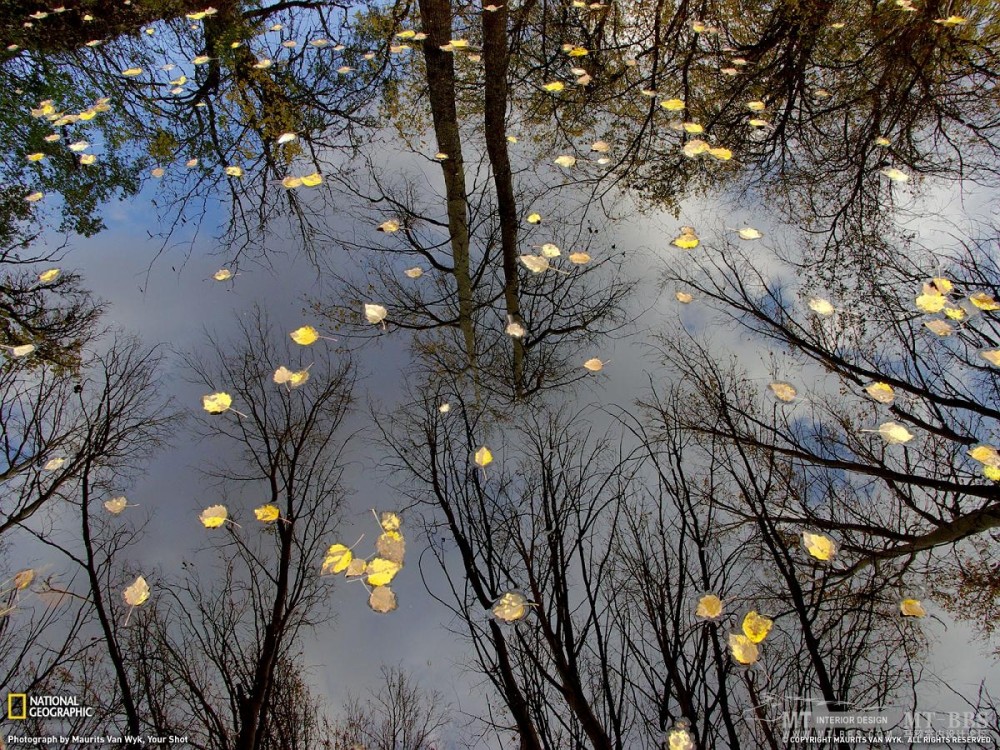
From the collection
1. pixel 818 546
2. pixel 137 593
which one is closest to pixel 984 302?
pixel 818 546

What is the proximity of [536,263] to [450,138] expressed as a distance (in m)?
2.36

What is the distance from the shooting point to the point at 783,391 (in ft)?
15.9

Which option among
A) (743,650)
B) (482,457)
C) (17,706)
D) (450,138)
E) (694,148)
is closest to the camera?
(743,650)

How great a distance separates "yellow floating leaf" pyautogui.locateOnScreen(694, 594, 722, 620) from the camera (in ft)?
13.2

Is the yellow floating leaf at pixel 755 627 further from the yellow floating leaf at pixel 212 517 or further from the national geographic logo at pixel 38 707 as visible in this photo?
the national geographic logo at pixel 38 707

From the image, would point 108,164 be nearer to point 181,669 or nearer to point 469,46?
point 469,46

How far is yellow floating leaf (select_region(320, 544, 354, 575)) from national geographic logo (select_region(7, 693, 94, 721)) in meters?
2.73

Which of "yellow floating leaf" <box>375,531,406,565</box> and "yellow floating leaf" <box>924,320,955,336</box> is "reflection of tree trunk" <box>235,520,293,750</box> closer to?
"yellow floating leaf" <box>375,531,406,565</box>

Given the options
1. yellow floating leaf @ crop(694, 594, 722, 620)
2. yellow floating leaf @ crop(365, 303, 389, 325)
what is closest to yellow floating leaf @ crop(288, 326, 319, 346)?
yellow floating leaf @ crop(365, 303, 389, 325)

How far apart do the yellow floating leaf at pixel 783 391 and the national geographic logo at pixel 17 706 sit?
735 centimetres

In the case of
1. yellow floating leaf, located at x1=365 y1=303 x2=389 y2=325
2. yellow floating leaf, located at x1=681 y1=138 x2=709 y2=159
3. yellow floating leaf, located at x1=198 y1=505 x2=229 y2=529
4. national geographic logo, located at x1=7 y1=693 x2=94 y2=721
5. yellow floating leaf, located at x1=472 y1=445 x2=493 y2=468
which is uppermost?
yellow floating leaf, located at x1=681 y1=138 x2=709 y2=159

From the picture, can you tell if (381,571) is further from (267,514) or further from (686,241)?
(686,241)

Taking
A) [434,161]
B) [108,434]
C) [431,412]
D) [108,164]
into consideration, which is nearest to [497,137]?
[434,161]

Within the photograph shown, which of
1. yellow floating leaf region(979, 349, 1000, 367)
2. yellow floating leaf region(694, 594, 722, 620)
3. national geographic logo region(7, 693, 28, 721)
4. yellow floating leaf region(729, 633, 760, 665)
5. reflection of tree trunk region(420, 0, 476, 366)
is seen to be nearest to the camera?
yellow floating leaf region(729, 633, 760, 665)
